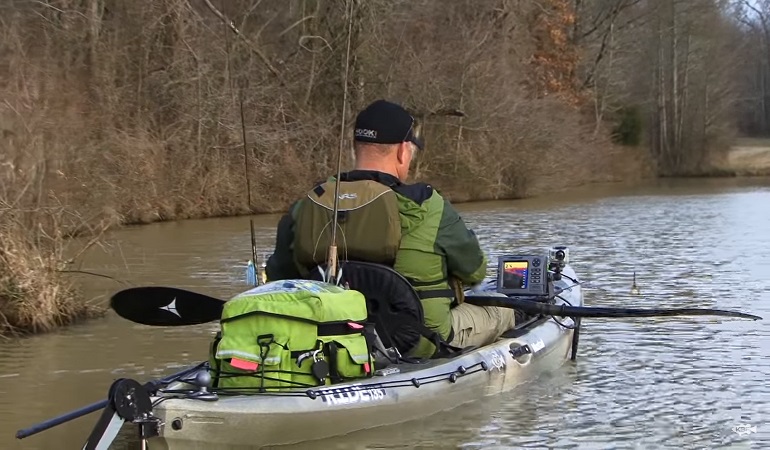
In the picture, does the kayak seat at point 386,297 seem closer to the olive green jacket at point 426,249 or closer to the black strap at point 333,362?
the olive green jacket at point 426,249

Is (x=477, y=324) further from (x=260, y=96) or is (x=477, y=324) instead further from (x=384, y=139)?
(x=260, y=96)

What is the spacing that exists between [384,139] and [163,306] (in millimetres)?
1443

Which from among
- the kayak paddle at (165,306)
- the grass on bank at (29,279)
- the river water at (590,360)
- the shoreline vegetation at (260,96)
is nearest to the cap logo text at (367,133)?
the kayak paddle at (165,306)

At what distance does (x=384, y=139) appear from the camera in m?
5.92

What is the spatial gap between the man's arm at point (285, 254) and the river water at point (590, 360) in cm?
97

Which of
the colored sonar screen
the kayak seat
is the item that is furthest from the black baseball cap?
the colored sonar screen

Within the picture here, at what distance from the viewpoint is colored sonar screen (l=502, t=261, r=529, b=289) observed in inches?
313

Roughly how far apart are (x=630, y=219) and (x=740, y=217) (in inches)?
80.3

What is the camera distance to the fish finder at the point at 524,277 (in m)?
7.91

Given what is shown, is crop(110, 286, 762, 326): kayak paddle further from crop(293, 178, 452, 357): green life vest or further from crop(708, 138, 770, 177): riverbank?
crop(708, 138, 770, 177): riverbank

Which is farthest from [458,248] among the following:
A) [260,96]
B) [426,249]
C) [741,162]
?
[741,162]

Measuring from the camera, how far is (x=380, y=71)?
26656 mm

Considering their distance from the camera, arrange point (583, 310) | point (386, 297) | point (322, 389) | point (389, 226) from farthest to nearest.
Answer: point (583, 310), point (386, 297), point (389, 226), point (322, 389)

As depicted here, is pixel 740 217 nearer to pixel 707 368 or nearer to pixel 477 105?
pixel 477 105
